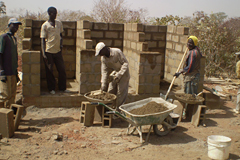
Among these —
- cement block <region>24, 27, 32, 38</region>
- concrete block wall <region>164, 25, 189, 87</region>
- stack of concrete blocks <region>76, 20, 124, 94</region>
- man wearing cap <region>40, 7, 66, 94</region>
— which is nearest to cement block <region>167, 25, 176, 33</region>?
concrete block wall <region>164, 25, 189, 87</region>

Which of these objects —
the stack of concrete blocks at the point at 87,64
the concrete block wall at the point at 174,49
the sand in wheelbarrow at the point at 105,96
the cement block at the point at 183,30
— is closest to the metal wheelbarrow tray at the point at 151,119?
the sand in wheelbarrow at the point at 105,96

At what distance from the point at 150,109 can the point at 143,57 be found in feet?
6.56

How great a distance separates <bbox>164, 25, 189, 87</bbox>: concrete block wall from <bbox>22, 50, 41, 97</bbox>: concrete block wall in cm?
405

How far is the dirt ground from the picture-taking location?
15.7ft

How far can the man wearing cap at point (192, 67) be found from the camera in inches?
258

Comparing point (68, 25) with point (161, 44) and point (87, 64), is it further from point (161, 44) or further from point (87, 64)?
point (161, 44)

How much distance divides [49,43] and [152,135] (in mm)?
3534

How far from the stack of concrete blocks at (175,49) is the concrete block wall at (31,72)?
405 cm

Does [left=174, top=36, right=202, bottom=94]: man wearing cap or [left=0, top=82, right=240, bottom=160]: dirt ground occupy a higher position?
[left=174, top=36, right=202, bottom=94]: man wearing cap

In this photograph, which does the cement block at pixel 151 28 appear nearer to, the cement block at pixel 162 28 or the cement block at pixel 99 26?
the cement block at pixel 162 28

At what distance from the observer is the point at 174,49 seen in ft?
28.7

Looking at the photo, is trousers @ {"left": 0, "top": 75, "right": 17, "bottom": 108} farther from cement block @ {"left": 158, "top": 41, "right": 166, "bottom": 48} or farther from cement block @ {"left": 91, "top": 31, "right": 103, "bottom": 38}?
cement block @ {"left": 158, "top": 41, "right": 166, "bottom": 48}

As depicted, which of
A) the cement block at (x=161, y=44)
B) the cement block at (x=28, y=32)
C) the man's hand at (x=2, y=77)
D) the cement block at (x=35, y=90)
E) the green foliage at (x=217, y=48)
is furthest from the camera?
the green foliage at (x=217, y=48)

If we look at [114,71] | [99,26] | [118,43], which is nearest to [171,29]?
[118,43]
